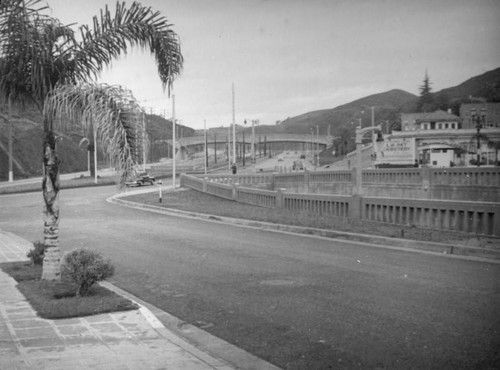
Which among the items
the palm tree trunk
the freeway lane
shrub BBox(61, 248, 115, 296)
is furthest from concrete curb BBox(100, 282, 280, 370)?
the palm tree trunk

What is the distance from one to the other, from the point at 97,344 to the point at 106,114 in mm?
3317

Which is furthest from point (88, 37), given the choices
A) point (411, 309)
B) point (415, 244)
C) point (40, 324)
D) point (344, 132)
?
point (344, 132)

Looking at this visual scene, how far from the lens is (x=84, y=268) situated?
Result: 26.5 feet

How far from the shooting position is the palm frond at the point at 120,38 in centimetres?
927

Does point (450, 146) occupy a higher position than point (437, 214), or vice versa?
point (450, 146)

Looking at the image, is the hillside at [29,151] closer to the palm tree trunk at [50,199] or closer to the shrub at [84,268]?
the palm tree trunk at [50,199]

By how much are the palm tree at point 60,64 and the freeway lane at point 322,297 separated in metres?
2.68

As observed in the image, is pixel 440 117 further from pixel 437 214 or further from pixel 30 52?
pixel 30 52

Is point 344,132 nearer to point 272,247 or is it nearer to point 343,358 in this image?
point 272,247

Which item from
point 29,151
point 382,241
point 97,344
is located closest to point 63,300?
point 97,344

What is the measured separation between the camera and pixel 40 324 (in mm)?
6816

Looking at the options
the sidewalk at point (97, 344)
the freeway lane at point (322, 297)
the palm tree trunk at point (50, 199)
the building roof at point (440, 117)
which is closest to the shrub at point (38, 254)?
the freeway lane at point (322, 297)

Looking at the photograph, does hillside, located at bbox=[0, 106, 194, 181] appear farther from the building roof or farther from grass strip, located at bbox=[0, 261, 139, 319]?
grass strip, located at bbox=[0, 261, 139, 319]

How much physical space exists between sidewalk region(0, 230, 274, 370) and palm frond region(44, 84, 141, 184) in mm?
2016
